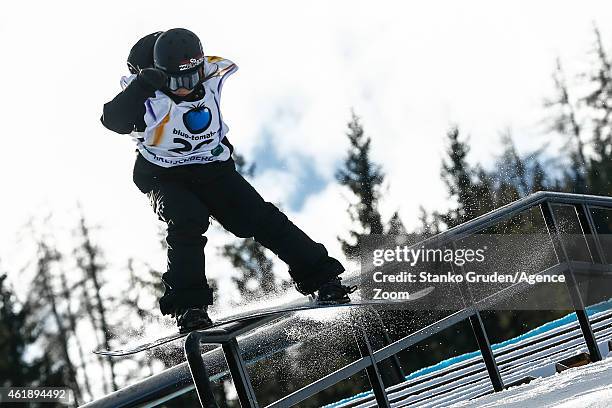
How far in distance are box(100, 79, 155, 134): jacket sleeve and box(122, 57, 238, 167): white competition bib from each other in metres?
0.07

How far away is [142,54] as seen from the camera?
13.6 ft

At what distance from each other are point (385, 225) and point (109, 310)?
31.7 feet

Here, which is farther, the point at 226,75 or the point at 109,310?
the point at 109,310

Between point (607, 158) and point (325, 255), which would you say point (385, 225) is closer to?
point (607, 158)

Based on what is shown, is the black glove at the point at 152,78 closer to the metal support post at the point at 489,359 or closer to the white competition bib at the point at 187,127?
the white competition bib at the point at 187,127

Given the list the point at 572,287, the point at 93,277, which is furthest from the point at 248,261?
the point at 572,287

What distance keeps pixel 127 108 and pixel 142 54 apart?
1.21ft

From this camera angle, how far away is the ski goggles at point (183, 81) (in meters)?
4.00

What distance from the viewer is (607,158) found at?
95.6 feet

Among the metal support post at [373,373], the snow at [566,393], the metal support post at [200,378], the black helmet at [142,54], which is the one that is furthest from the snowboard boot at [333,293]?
the black helmet at [142,54]

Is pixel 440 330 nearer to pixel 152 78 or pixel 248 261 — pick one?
pixel 152 78

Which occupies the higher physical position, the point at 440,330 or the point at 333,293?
the point at 333,293

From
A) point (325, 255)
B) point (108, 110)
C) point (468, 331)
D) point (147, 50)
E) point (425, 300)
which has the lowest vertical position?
point (468, 331)

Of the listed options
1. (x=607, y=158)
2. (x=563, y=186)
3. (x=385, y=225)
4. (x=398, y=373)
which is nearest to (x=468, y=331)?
(x=385, y=225)
